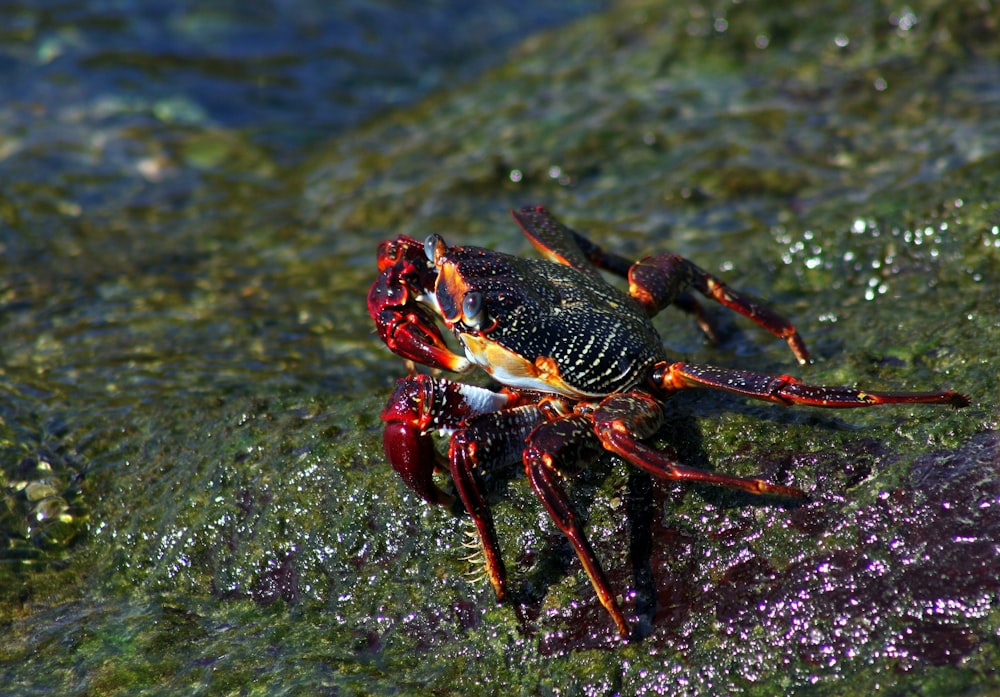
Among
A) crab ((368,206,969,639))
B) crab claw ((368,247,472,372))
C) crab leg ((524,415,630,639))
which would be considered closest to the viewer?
crab leg ((524,415,630,639))

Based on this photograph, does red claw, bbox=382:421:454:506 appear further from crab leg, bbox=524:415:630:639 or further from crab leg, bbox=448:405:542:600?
crab leg, bbox=524:415:630:639

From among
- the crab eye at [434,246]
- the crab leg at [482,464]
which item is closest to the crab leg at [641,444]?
the crab leg at [482,464]

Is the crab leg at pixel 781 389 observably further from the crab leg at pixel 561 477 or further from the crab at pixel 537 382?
the crab leg at pixel 561 477

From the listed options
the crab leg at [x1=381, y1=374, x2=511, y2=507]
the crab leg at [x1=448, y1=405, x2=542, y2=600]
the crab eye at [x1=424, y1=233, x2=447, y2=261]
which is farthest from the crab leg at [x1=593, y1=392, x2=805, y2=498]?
the crab eye at [x1=424, y1=233, x2=447, y2=261]

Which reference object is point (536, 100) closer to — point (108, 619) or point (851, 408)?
point (851, 408)

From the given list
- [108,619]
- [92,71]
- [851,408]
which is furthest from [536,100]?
[108,619]

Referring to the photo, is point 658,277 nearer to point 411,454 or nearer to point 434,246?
point 434,246
